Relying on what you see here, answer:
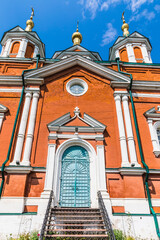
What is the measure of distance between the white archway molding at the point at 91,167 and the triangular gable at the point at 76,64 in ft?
16.1

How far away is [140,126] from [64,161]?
4.84 meters

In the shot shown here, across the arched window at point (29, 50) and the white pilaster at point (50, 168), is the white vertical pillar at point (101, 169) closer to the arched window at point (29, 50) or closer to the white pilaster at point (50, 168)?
the white pilaster at point (50, 168)

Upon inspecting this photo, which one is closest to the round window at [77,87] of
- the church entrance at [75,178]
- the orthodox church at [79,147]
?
the orthodox church at [79,147]

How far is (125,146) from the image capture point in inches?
399

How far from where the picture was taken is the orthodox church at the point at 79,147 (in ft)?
26.1

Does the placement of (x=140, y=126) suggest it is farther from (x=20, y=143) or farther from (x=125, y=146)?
(x=20, y=143)

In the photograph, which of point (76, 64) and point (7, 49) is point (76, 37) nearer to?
point (7, 49)

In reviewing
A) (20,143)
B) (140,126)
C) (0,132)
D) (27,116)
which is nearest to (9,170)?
(20,143)

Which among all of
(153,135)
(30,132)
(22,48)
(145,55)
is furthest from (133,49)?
(30,132)

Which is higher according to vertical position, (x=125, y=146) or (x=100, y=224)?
(x=125, y=146)

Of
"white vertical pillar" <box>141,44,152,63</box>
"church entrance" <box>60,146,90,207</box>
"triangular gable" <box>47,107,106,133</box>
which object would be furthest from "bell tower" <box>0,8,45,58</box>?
"church entrance" <box>60,146,90,207</box>

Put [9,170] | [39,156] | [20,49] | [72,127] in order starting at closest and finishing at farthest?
1. [9,170]
2. [39,156]
3. [72,127]
4. [20,49]

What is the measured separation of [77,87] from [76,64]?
1.89 metres

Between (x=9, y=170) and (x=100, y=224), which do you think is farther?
(x=9, y=170)
